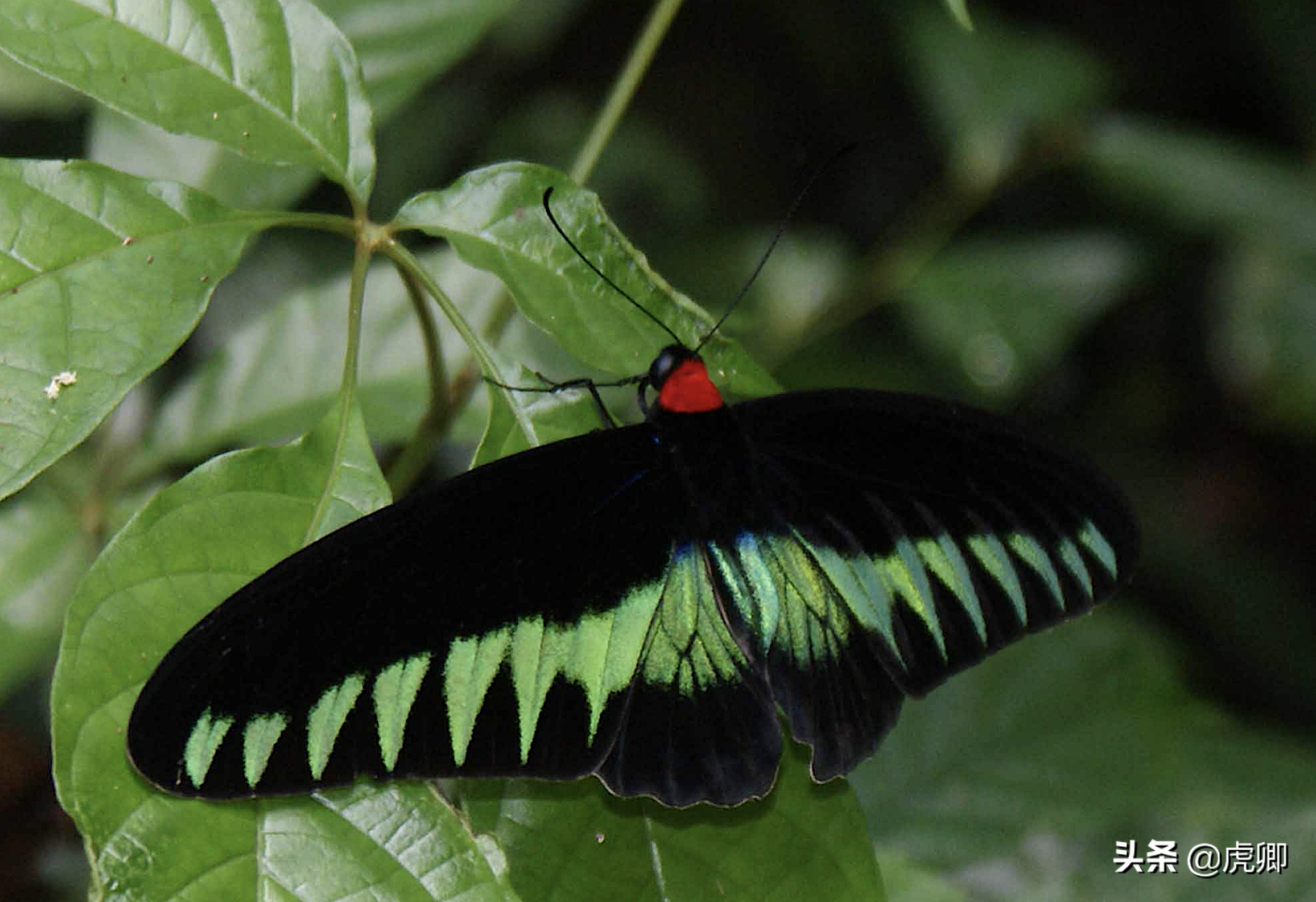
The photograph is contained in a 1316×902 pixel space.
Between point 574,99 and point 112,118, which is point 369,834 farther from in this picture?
point 574,99

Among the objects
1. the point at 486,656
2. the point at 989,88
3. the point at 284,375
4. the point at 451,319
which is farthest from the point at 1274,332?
the point at 486,656

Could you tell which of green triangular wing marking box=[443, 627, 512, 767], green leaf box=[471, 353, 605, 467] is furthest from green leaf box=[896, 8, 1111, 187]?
green triangular wing marking box=[443, 627, 512, 767]

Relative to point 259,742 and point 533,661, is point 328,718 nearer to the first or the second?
point 259,742

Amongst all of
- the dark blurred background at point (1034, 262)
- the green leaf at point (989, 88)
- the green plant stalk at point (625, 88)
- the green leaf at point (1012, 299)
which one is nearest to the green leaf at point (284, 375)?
the green plant stalk at point (625, 88)

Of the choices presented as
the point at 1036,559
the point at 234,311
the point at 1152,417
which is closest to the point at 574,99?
the point at 234,311

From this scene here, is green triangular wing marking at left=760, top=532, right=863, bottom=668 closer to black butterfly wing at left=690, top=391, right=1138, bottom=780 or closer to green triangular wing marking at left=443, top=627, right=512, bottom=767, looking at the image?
black butterfly wing at left=690, top=391, right=1138, bottom=780

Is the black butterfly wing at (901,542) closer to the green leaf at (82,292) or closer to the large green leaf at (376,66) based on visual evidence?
the green leaf at (82,292)
